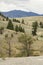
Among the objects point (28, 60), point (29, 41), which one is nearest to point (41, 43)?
point (29, 41)

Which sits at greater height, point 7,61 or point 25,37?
point 7,61

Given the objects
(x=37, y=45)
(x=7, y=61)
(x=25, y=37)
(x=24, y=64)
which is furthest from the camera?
(x=37, y=45)

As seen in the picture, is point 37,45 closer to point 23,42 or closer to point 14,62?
point 23,42

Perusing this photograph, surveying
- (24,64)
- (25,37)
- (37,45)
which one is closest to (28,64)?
(24,64)

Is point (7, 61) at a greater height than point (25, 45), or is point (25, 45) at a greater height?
point (7, 61)

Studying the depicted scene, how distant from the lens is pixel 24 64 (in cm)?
1345

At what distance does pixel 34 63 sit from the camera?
45.5ft

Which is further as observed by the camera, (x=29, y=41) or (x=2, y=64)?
(x=29, y=41)

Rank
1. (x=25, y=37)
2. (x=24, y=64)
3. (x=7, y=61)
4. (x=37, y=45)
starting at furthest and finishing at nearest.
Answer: (x=37, y=45) < (x=25, y=37) < (x=7, y=61) < (x=24, y=64)

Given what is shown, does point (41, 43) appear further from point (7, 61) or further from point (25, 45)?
point (7, 61)

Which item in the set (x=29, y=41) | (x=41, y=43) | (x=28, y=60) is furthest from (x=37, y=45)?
(x=28, y=60)

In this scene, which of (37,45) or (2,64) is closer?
(2,64)

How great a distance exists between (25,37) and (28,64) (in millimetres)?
44804

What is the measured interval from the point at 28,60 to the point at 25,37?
43545mm
